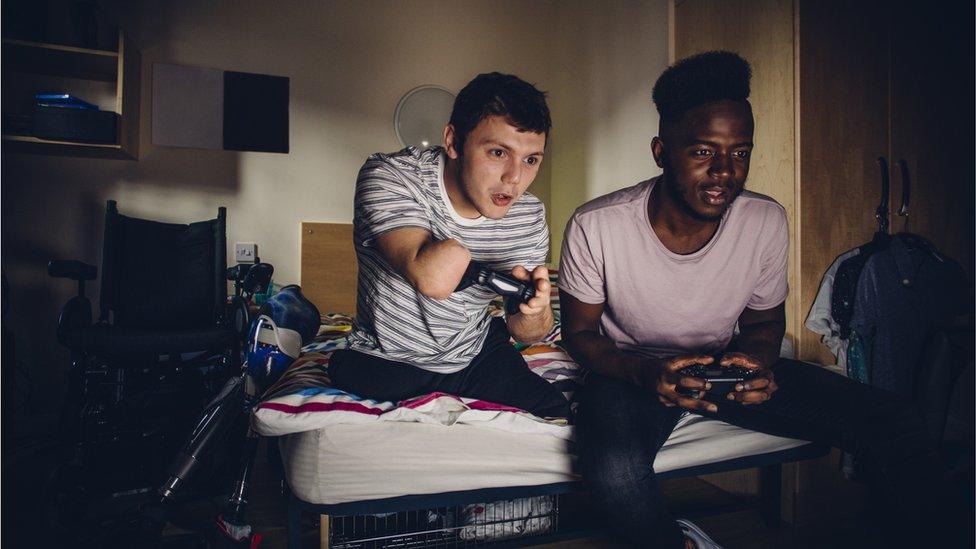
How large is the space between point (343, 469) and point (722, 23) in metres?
2.01

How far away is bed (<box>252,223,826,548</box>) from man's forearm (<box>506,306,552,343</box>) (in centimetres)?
18

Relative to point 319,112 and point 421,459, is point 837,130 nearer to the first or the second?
point 421,459

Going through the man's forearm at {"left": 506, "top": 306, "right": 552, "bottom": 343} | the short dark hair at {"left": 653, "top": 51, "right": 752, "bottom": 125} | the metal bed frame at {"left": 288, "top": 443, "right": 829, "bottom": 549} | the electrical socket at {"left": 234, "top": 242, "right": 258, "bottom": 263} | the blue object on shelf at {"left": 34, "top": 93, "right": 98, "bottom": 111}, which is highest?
the blue object on shelf at {"left": 34, "top": 93, "right": 98, "bottom": 111}

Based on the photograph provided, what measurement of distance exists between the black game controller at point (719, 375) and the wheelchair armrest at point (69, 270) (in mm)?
2391

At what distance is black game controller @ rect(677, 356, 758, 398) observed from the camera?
1.19 m

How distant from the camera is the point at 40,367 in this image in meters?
2.90

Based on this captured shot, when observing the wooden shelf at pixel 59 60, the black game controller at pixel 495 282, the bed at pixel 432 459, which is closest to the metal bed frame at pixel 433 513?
the bed at pixel 432 459

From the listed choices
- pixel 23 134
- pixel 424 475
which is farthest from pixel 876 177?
pixel 23 134

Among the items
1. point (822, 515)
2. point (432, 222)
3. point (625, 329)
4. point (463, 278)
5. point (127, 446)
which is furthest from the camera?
point (127, 446)

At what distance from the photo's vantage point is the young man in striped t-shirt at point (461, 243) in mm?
1244

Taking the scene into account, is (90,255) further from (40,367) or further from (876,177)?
(876,177)

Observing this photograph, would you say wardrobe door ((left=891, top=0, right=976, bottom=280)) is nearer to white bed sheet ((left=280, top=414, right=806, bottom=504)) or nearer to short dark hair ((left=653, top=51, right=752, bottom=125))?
short dark hair ((left=653, top=51, right=752, bottom=125))

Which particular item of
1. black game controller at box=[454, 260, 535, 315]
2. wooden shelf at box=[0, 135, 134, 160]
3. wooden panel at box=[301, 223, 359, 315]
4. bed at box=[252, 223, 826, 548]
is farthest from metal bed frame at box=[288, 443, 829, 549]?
wooden shelf at box=[0, 135, 134, 160]

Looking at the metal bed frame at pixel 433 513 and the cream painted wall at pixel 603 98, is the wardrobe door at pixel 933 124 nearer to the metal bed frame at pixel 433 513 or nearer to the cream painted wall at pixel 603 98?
the metal bed frame at pixel 433 513
